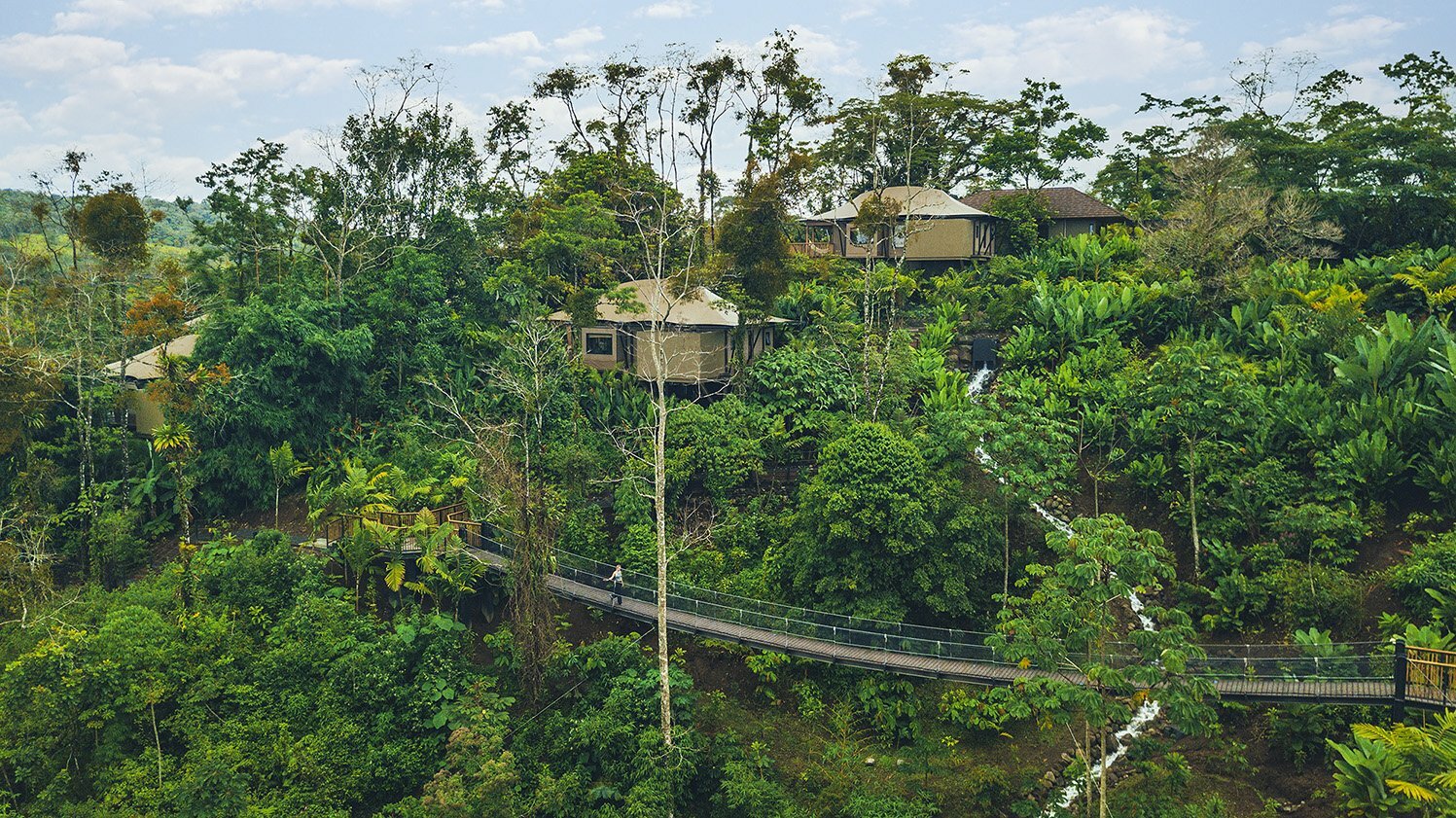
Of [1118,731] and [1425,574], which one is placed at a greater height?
[1425,574]

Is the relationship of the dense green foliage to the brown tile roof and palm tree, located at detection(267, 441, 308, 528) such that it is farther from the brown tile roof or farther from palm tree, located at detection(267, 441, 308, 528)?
the brown tile roof

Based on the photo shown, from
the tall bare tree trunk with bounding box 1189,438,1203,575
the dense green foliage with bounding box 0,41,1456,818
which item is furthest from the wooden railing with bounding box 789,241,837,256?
the tall bare tree trunk with bounding box 1189,438,1203,575

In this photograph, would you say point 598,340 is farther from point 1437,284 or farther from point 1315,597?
point 1437,284

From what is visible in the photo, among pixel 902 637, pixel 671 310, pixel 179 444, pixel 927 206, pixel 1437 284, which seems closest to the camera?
pixel 902 637

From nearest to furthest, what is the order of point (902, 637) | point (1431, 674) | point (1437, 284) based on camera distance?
point (1431, 674) < point (902, 637) < point (1437, 284)

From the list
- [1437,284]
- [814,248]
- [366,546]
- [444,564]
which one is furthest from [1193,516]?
[814,248]

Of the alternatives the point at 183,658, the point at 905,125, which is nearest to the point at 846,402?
the point at 905,125
